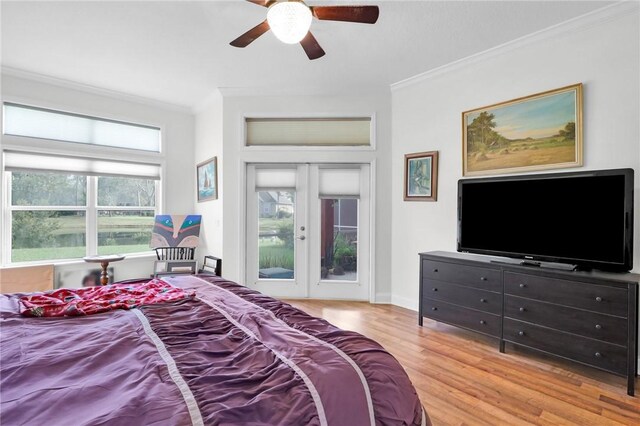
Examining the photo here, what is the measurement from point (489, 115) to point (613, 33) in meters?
1.04

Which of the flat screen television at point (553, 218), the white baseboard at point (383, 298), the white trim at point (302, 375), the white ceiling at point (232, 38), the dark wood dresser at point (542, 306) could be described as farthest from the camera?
the white baseboard at point (383, 298)

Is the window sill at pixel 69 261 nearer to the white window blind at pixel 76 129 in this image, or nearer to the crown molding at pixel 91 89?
the white window blind at pixel 76 129

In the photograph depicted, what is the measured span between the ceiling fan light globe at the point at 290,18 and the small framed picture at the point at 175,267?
3399mm

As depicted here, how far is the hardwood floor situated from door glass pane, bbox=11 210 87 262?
3.78 m

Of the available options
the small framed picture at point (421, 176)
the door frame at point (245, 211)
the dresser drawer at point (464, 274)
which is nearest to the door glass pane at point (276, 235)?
the door frame at point (245, 211)

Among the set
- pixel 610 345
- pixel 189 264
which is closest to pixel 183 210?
pixel 189 264

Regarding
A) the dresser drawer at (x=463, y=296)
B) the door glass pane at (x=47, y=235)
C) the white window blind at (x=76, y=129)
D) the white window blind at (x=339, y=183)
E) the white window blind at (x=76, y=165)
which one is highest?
the white window blind at (x=76, y=129)

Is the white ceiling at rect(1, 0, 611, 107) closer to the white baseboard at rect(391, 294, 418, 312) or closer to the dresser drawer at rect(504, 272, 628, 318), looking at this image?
the dresser drawer at rect(504, 272, 628, 318)

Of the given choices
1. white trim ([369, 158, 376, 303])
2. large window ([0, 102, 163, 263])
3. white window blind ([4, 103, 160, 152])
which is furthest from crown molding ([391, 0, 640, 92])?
large window ([0, 102, 163, 263])

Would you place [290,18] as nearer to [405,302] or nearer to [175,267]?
[405,302]

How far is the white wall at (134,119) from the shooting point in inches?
156

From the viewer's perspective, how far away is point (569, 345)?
2.42 metres

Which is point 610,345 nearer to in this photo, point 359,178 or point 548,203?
point 548,203

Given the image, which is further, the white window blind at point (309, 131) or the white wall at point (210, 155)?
the white wall at point (210, 155)
